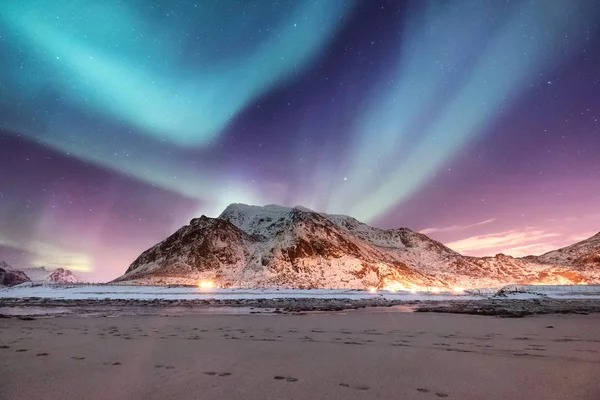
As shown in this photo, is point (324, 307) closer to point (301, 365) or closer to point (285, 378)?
point (301, 365)

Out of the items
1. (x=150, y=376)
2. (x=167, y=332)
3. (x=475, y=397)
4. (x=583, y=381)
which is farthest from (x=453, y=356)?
(x=167, y=332)

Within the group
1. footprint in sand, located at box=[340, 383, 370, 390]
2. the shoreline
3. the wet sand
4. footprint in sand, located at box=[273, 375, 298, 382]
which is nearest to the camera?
the wet sand

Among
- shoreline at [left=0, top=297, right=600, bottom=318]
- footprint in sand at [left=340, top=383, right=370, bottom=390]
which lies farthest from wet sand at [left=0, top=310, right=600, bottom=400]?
shoreline at [left=0, top=297, right=600, bottom=318]

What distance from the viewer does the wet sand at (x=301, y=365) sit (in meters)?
4.99

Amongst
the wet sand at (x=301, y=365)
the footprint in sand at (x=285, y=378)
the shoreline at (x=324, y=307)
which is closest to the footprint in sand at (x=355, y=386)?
the wet sand at (x=301, y=365)

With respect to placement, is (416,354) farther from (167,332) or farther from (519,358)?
(167,332)

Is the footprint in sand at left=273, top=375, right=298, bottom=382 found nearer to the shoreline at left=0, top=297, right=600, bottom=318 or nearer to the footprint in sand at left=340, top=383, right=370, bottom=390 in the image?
the footprint in sand at left=340, top=383, right=370, bottom=390

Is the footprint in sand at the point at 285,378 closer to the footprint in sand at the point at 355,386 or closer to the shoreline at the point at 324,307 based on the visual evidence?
the footprint in sand at the point at 355,386

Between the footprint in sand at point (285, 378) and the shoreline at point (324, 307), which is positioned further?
the shoreline at point (324, 307)

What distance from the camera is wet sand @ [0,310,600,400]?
4992 mm

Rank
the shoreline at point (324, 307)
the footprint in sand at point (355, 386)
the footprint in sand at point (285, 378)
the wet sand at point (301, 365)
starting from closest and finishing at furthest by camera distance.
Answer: the wet sand at point (301, 365) → the footprint in sand at point (355, 386) → the footprint in sand at point (285, 378) → the shoreline at point (324, 307)

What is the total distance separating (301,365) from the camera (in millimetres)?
6820

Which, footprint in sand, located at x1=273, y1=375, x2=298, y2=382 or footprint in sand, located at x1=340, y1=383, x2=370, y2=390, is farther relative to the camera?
footprint in sand, located at x1=273, y1=375, x2=298, y2=382

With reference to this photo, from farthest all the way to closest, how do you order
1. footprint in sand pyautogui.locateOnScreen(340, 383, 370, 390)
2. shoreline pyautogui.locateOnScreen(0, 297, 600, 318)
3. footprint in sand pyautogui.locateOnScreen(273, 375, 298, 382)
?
shoreline pyautogui.locateOnScreen(0, 297, 600, 318) < footprint in sand pyautogui.locateOnScreen(273, 375, 298, 382) < footprint in sand pyautogui.locateOnScreen(340, 383, 370, 390)
